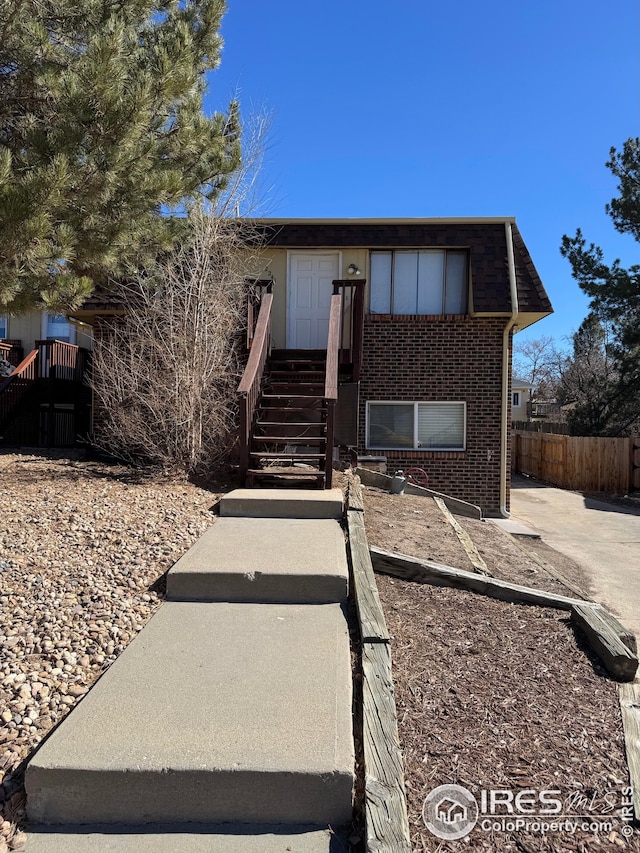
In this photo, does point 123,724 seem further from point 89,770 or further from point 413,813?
point 413,813

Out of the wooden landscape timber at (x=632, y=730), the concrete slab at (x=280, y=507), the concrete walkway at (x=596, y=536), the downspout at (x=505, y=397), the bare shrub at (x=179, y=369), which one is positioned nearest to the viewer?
the wooden landscape timber at (x=632, y=730)

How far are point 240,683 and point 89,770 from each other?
783 mm

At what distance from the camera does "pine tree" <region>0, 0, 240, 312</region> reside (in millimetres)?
4492

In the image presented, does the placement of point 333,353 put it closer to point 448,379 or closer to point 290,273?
point 448,379

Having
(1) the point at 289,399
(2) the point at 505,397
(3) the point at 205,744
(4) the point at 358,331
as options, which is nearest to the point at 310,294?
(4) the point at 358,331

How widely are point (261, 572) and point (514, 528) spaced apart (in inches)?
280

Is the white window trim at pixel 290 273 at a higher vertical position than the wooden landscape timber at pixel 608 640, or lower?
higher

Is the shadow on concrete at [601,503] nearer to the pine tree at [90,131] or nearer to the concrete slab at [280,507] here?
the concrete slab at [280,507]

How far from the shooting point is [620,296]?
1680cm

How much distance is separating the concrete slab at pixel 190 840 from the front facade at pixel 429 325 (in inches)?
340

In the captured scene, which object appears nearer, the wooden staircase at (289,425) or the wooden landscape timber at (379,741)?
the wooden landscape timber at (379,741)

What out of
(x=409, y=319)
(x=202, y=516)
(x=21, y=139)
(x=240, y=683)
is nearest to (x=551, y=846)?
(x=240, y=683)

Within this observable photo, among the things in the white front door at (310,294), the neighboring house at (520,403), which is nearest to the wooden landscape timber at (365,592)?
the white front door at (310,294)

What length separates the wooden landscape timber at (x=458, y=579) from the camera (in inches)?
154
